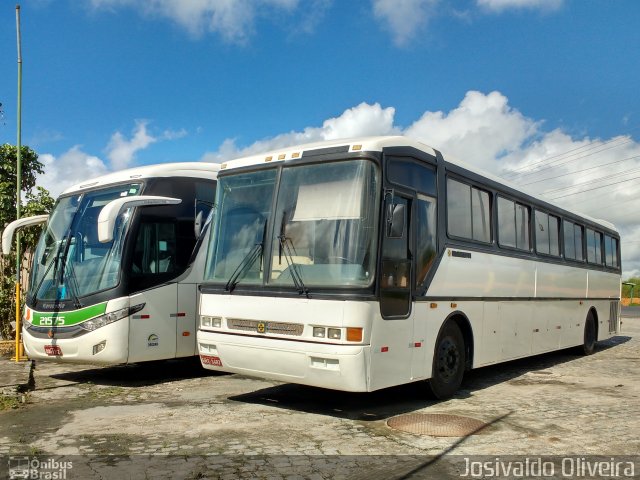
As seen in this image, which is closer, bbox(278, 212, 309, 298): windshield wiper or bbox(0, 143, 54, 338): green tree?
bbox(278, 212, 309, 298): windshield wiper

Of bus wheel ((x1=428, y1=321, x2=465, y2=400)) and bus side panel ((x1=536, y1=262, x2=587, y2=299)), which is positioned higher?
bus side panel ((x1=536, y1=262, x2=587, y2=299))

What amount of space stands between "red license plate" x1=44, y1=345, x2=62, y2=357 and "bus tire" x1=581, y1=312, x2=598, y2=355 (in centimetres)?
1177

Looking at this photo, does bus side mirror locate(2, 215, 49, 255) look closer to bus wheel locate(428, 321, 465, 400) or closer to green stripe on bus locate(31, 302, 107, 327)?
green stripe on bus locate(31, 302, 107, 327)

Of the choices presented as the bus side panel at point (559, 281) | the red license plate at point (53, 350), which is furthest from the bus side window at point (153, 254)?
the bus side panel at point (559, 281)

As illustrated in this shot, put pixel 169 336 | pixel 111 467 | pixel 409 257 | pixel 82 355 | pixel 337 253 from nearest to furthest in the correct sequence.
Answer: pixel 111 467
pixel 337 253
pixel 409 257
pixel 82 355
pixel 169 336

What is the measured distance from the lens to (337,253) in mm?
6969

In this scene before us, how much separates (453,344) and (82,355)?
18.4 feet

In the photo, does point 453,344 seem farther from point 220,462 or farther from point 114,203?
point 114,203

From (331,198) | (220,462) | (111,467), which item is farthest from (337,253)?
(111,467)

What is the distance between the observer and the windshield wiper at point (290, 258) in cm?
705

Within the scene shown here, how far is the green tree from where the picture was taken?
14.7 m

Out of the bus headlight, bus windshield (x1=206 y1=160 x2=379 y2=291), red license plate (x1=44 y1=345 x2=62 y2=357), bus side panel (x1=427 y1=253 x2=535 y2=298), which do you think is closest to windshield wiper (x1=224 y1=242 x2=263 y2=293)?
bus windshield (x1=206 y1=160 x2=379 y2=291)

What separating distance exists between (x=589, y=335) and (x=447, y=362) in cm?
846

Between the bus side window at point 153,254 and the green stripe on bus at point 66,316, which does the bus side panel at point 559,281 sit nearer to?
the bus side window at point 153,254
